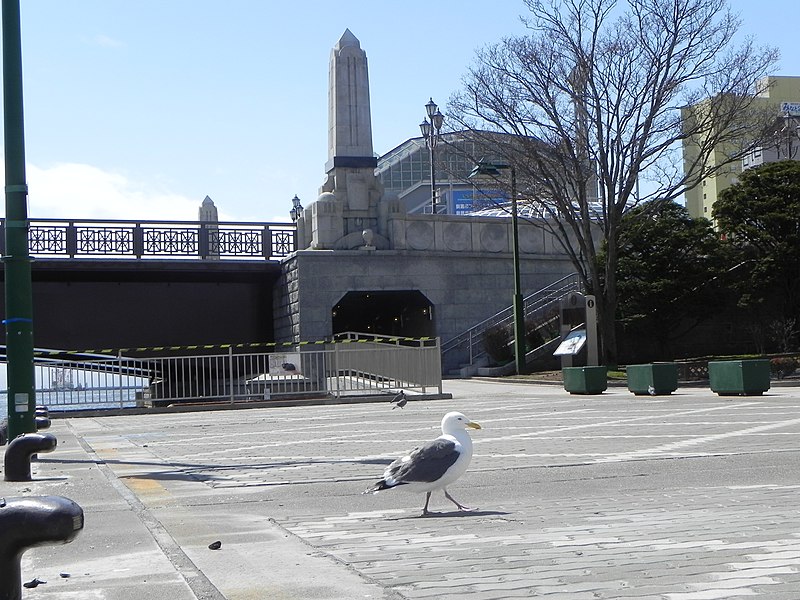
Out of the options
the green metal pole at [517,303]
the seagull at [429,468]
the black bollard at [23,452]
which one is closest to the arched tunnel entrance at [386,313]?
the green metal pole at [517,303]

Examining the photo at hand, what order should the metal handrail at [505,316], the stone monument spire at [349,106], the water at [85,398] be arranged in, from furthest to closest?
the metal handrail at [505,316], the stone monument spire at [349,106], the water at [85,398]

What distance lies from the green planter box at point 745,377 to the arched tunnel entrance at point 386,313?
797 inches

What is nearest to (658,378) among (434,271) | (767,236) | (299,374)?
(299,374)

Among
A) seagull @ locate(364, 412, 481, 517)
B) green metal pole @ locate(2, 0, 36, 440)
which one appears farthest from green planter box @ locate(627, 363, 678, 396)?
seagull @ locate(364, 412, 481, 517)

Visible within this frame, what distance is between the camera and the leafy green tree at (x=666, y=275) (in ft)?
133

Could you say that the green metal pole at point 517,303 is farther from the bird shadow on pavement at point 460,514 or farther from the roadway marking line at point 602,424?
the bird shadow on pavement at point 460,514

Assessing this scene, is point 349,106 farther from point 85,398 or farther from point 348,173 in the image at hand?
point 85,398

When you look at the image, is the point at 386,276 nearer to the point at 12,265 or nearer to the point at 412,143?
the point at 12,265

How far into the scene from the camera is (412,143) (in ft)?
387

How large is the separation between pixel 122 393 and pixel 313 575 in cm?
2158

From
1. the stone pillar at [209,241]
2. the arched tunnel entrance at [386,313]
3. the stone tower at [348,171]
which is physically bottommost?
the arched tunnel entrance at [386,313]

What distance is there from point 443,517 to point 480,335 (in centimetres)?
3479

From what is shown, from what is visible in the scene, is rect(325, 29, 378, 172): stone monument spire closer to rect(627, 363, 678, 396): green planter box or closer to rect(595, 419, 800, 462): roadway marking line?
rect(627, 363, 678, 396): green planter box

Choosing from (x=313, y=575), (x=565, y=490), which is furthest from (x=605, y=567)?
(x=565, y=490)
